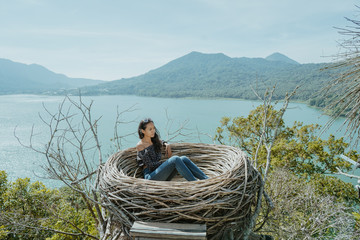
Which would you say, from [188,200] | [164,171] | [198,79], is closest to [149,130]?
[164,171]

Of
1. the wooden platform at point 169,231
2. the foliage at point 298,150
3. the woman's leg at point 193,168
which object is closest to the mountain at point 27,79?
the foliage at point 298,150

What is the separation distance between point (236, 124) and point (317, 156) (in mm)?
3241

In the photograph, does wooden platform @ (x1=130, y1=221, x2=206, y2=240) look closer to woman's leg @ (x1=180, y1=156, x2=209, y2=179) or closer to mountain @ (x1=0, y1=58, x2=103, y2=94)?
woman's leg @ (x1=180, y1=156, x2=209, y2=179)

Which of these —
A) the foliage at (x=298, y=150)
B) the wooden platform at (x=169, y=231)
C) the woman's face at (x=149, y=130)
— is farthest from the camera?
the foliage at (x=298, y=150)

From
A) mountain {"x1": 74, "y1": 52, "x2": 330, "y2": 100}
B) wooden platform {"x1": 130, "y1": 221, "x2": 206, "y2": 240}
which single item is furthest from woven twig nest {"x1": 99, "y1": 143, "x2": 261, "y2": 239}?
mountain {"x1": 74, "y1": 52, "x2": 330, "y2": 100}

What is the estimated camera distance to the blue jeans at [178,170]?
2.18 meters

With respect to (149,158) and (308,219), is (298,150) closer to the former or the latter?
(308,219)

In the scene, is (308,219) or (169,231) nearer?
(169,231)

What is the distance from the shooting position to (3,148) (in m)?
30.6

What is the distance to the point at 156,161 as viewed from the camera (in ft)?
8.05

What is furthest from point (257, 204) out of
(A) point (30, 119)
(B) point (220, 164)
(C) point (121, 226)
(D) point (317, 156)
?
(A) point (30, 119)

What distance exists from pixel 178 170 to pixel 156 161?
0.35m

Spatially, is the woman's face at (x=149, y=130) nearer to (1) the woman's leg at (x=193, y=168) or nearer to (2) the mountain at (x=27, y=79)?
(1) the woman's leg at (x=193, y=168)

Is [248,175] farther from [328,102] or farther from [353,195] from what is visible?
[353,195]
